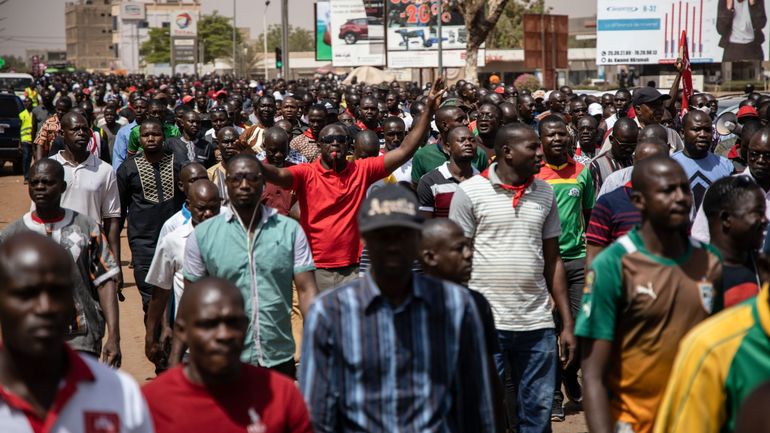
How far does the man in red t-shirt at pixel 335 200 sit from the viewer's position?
7.34 meters

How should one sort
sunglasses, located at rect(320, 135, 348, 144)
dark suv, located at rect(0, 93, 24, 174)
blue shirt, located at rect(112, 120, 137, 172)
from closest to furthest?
sunglasses, located at rect(320, 135, 348, 144) → blue shirt, located at rect(112, 120, 137, 172) → dark suv, located at rect(0, 93, 24, 174)

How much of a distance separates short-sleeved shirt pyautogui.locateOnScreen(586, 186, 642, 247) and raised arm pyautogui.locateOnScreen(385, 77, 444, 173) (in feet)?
4.98

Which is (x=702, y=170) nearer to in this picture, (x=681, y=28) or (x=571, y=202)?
(x=571, y=202)

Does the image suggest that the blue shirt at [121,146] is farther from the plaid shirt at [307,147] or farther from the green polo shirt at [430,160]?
the green polo shirt at [430,160]

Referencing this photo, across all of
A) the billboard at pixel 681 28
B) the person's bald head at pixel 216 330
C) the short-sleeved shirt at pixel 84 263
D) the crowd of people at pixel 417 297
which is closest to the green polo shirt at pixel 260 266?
the crowd of people at pixel 417 297

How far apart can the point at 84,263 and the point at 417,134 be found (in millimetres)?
2382

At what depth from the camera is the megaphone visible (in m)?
13.6

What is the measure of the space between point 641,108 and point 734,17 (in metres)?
27.3

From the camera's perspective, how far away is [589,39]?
387 ft

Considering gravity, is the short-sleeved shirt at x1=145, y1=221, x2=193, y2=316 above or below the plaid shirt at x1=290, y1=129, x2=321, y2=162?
below

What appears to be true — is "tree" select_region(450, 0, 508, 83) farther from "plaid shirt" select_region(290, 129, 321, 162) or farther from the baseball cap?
"plaid shirt" select_region(290, 129, 321, 162)

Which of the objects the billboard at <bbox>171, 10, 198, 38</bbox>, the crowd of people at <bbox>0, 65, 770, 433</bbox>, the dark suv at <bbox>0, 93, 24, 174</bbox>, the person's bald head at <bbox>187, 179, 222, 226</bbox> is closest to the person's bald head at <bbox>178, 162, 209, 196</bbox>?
the crowd of people at <bbox>0, 65, 770, 433</bbox>

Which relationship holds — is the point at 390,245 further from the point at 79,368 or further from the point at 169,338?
the point at 169,338

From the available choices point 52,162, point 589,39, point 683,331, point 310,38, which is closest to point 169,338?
point 52,162
